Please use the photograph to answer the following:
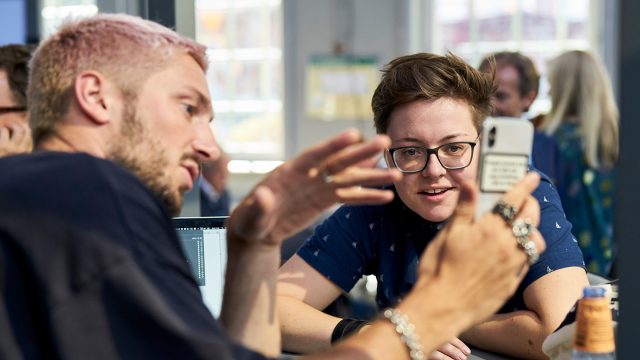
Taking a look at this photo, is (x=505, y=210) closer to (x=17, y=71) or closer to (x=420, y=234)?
(x=420, y=234)

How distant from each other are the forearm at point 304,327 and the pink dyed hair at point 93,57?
78cm

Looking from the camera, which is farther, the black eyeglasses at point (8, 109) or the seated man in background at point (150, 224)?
the black eyeglasses at point (8, 109)

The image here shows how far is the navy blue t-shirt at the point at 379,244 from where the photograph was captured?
7.07ft

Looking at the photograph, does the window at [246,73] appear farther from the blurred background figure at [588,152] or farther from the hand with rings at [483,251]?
the hand with rings at [483,251]

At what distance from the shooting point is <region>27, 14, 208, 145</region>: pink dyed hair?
4.56 feet

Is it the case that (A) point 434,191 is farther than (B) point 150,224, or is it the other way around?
→ (A) point 434,191

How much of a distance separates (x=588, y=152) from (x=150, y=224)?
3410 millimetres

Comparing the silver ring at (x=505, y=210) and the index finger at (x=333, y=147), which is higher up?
the index finger at (x=333, y=147)

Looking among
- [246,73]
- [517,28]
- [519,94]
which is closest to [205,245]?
[519,94]

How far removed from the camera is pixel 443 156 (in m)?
2.04

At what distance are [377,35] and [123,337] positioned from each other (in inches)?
260

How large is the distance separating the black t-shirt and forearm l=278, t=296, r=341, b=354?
899mm

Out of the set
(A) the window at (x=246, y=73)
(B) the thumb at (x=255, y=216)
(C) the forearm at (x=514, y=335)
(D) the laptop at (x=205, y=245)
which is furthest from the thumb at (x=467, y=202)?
(A) the window at (x=246, y=73)

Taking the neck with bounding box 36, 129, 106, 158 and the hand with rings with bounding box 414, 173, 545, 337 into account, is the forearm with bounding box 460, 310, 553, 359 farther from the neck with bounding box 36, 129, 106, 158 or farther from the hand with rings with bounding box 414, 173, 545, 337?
the neck with bounding box 36, 129, 106, 158
